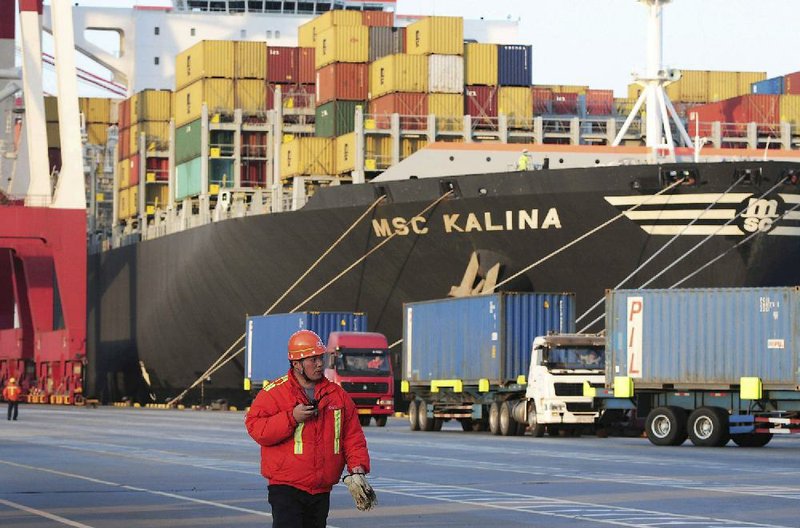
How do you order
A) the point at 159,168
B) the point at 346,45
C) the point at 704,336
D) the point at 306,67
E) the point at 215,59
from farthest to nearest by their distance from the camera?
1. the point at 159,168
2. the point at 306,67
3. the point at 215,59
4. the point at 346,45
5. the point at 704,336

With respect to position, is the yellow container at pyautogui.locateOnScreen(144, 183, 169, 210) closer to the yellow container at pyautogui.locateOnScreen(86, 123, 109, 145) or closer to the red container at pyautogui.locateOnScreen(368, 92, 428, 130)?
the yellow container at pyautogui.locateOnScreen(86, 123, 109, 145)

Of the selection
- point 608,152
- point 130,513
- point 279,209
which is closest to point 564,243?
point 608,152

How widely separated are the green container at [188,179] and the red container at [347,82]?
8289 millimetres

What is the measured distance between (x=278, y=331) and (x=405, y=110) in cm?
926

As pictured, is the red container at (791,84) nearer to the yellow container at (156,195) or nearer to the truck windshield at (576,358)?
the truck windshield at (576,358)

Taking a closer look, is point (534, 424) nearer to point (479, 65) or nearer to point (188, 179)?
point (479, 65)

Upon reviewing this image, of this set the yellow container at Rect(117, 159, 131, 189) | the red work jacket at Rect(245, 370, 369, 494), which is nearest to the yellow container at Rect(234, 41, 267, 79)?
the yellow container at Rect(117, 159, 131, 189)

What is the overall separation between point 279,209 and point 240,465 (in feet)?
95.9

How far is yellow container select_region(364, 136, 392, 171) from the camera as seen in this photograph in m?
50.7

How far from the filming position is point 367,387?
3925 cm

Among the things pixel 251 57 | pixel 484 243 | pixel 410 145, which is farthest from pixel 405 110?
pixel 251 57

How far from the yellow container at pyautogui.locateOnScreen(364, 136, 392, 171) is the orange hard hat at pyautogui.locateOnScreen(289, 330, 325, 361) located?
41.5 metres

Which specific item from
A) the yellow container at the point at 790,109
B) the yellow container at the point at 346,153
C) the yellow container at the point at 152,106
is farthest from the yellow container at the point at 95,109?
the yellow container at the point at 790,109

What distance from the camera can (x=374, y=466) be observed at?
73.0ft
